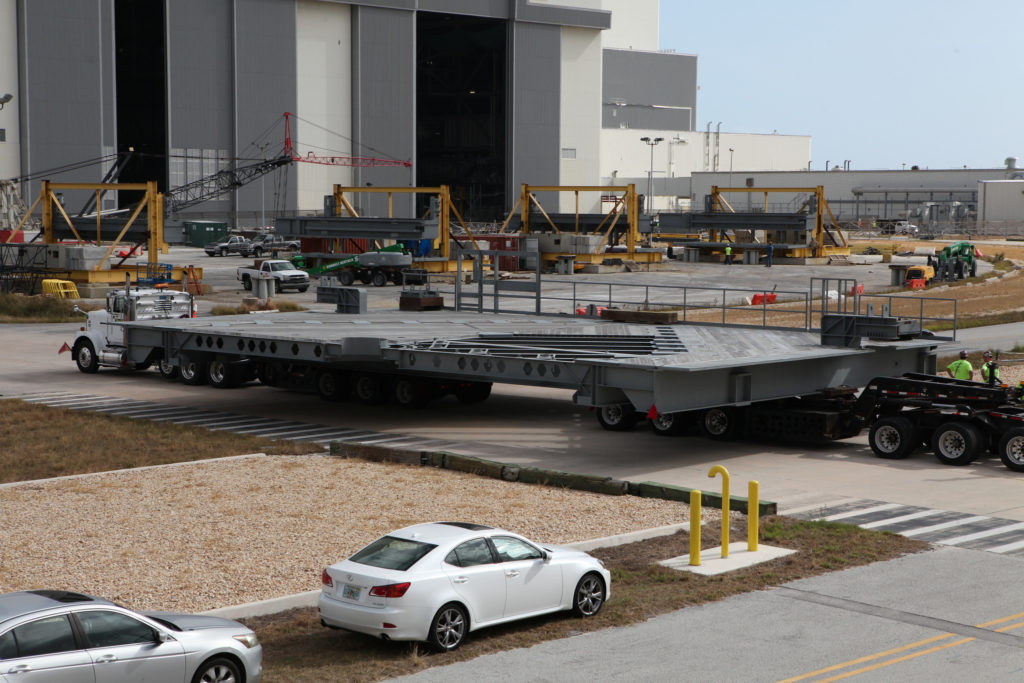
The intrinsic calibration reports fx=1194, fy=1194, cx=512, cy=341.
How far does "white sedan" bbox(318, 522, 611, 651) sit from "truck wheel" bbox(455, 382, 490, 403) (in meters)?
17.7

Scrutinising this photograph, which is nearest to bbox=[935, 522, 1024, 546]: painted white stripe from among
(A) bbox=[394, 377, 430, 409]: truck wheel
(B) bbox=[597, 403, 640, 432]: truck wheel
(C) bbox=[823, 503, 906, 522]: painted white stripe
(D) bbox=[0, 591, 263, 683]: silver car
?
(C) bbox=[823, 503, 906, 522]: painted white stripe

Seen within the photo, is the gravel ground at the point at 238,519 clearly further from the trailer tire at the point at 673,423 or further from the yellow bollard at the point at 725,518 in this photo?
the trailer tire at the point at 673,423

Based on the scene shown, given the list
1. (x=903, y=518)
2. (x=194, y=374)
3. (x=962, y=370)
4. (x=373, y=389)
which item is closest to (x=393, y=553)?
(x=903, y=518)

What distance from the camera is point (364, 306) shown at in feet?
118

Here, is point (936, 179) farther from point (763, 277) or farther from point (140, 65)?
point (140, 65)

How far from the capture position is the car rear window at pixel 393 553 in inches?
465

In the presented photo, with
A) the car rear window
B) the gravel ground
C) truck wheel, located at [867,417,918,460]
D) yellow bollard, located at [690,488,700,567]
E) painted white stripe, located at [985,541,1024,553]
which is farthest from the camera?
truck wheel, located at [867,417,918,460]

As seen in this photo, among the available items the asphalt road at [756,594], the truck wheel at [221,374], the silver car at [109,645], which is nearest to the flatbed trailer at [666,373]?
the asphalt road at [756,594]

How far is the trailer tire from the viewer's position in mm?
25625

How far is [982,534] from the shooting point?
56.6ft

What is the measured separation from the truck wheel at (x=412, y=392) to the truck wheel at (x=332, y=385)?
177 centimetres

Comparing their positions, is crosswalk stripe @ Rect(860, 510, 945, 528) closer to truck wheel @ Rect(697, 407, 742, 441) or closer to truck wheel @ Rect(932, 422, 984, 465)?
truck wheel @ Rect(932, 422, 984, 465)

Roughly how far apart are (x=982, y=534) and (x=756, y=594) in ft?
16.7

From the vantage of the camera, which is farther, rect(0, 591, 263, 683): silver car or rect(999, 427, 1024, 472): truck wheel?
rect(999, 427, 1024, 472): truck wheel
